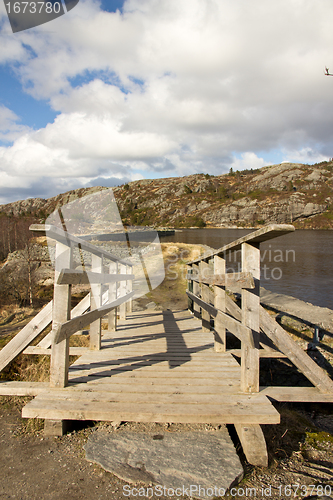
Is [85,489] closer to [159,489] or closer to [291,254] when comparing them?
[159,489]

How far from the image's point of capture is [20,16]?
16.8 ft

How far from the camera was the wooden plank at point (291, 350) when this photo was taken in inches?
125

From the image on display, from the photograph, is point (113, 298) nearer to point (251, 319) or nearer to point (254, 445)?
point (251, 319)

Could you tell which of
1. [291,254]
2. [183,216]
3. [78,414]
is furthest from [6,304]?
[183,216]

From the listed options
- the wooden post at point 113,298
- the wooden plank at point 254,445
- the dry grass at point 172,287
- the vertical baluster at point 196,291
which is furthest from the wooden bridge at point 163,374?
the dry grass at point 172,287

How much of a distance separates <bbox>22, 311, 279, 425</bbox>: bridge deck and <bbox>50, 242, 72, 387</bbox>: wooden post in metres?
0.15

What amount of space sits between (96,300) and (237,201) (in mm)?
129538

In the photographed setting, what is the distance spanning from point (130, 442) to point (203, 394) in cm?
86

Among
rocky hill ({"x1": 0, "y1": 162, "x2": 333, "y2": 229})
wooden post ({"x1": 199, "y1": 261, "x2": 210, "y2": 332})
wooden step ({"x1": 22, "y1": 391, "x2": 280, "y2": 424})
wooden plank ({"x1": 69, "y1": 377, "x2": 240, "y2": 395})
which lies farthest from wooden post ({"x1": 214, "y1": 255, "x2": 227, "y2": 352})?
rocky hill ({"x1": 0, "y1": 162, "x2": 333, "y2": 229})

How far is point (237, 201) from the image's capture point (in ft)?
420

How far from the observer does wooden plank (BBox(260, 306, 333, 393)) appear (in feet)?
10.4

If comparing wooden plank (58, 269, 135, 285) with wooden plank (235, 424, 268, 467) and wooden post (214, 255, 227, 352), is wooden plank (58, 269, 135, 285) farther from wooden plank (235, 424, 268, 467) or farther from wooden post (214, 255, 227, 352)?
wooden plank (235, 424, 268, 467)

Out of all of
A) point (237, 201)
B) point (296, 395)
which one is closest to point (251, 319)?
point (296, 395)

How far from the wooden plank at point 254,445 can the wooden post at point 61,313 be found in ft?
6.03
